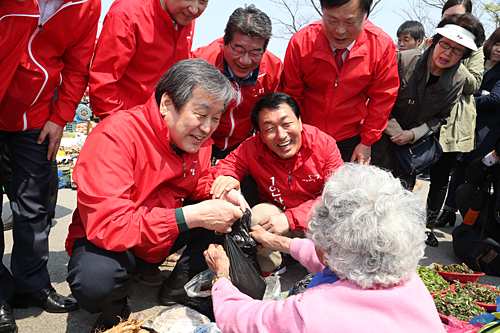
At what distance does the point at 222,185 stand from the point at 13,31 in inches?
64.0

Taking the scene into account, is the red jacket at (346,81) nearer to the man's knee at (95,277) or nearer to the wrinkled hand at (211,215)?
the wrinkled hand at (211,215)

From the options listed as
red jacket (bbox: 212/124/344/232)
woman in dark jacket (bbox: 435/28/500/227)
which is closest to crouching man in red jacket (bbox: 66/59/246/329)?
red jacket (bbox: 212/124/344/232)

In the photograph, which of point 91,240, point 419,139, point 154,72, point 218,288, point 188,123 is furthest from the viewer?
point 419,139

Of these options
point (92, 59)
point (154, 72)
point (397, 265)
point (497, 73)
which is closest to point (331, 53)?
point (154, 72)

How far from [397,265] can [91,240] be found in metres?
1.62

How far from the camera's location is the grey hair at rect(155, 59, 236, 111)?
2273 millimetres

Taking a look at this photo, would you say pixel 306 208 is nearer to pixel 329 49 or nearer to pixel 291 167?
pixel 291 167

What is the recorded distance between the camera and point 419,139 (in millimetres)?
3787

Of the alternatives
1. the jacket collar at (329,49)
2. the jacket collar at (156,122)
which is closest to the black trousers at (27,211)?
the jacket collar at (156,122)

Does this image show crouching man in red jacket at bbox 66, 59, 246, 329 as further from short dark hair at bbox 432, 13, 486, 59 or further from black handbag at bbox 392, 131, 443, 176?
short dark hair at bbox 432, 13, 486, 59

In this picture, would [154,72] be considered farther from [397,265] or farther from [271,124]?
[397,265]

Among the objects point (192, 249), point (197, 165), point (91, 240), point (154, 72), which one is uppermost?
point (154, 72)

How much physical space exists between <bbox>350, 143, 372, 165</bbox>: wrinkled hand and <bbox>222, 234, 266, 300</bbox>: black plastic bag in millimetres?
1729

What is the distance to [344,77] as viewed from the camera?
3293 mm
